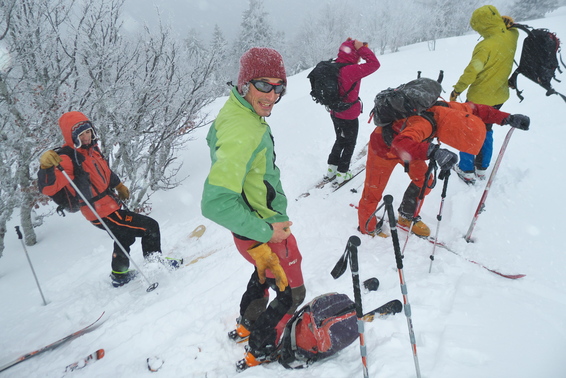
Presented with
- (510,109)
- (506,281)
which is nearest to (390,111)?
(506,281)

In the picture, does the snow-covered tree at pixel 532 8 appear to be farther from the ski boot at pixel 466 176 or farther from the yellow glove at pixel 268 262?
the yellow glove at pixel 268 262

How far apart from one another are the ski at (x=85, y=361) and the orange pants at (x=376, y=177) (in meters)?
3.41

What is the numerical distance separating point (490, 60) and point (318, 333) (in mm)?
4561

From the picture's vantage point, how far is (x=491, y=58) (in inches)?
168

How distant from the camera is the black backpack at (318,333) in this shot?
2391mm

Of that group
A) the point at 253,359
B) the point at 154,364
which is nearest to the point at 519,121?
the point at 253,359

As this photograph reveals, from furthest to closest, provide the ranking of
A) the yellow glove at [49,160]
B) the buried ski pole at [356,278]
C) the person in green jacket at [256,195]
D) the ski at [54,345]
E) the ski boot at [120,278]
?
the ski boot at [120,278]
the yellow glove at [49,160]
the ski at [54,345]
the person in green jacket at [256,195]
the buried ski pole at [356,278]

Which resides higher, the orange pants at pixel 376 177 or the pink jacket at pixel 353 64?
the pink jacket at pixel 353 64

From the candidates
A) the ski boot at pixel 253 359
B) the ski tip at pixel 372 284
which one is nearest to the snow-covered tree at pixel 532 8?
the ski tip at pixel 372 284

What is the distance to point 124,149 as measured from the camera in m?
8.17

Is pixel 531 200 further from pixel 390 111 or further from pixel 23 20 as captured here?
pixel 23 20

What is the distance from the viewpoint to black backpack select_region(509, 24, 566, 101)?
4.21 m

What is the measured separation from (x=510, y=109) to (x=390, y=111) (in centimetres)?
557

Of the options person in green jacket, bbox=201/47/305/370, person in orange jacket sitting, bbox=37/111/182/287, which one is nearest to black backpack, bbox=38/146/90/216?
person in orange jacket sitting, bbox=37/111/182/287
